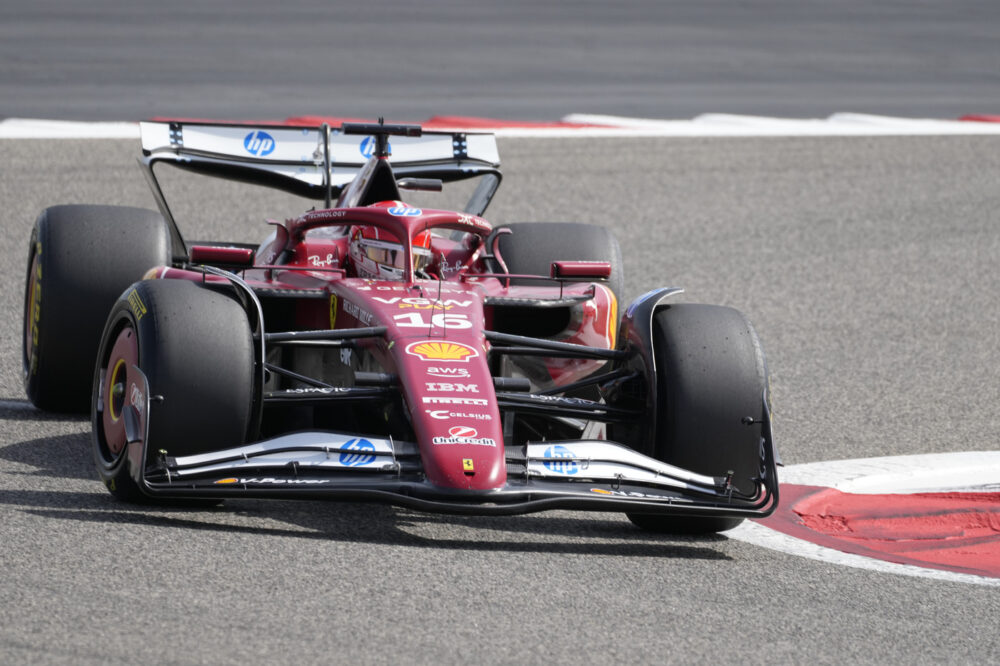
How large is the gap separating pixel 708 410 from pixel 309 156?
3.71 metres

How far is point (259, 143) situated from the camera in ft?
28.6

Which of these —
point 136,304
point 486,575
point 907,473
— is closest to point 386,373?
point 136,304

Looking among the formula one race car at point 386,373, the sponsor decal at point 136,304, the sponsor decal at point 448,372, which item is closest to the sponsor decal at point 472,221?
the formula one race car at point 386,373

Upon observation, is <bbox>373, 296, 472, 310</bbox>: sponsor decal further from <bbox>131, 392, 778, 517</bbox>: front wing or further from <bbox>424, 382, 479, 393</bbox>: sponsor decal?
Result: <bbox>131, 392, 778, 517</bbox>: front wing

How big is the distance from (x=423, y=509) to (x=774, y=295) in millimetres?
6684

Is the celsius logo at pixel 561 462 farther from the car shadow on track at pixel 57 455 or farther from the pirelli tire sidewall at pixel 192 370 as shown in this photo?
the car shadow on track at pixel 57 455

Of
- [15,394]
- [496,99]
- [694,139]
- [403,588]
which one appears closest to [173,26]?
[496,99]

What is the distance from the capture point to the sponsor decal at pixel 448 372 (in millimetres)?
5680

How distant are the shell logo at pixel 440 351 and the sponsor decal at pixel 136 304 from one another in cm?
94

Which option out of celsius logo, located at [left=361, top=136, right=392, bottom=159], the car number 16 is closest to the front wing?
the car number 16

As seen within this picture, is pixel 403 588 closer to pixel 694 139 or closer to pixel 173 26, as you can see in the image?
pixel 694 139

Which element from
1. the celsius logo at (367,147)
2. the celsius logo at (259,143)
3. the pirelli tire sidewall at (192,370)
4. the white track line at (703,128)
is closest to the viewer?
the pirelli tire sidewall at (192,370)

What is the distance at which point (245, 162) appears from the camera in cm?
861

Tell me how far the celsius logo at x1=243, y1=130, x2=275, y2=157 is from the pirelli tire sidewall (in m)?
3.06
